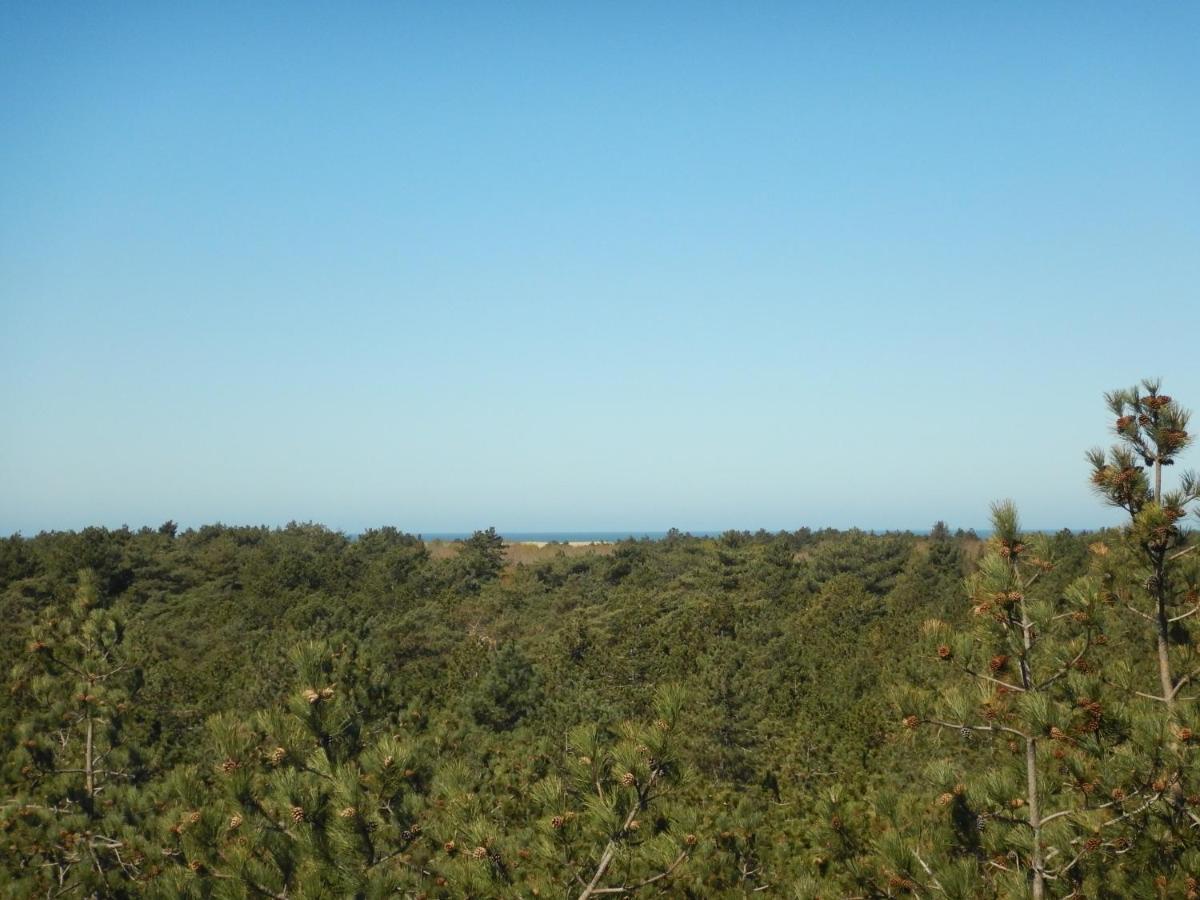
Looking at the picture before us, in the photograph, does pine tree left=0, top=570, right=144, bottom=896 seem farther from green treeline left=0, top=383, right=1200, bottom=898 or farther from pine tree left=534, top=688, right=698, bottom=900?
pine tree left=534, top=688, right=698, bottom=900

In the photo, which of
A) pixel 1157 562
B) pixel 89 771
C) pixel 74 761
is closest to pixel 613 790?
pixel 1157 562

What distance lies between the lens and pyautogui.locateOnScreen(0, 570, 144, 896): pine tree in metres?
7.60

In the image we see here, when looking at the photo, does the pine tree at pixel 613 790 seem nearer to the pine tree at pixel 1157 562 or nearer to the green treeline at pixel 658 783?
the green treeline at pixel 658 783

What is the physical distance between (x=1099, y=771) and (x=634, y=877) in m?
3.38

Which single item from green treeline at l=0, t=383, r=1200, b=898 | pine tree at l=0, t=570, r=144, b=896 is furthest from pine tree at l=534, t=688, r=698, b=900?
pine tree at l=0, t=570, r=144, b=896

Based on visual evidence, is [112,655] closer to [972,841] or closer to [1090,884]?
[972,841]

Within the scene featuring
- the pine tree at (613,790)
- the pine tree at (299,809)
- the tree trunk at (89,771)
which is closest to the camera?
the pine tree at (613,790)

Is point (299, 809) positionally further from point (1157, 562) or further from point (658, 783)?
point (1157, 562)

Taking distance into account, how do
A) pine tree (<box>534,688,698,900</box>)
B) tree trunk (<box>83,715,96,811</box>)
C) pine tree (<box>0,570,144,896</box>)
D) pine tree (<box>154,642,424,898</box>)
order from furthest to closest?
tree trunk (<box>83,715,96,811</box>) → pine tree (<box>0,570,144,896</box>) → pine tree (<box>154,642,424,898</box>) → pine tree (<box>534,688,698,900</box>)

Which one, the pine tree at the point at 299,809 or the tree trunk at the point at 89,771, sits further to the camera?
the tree trunk at the point at 89,771

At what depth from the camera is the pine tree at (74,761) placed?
24.9ft

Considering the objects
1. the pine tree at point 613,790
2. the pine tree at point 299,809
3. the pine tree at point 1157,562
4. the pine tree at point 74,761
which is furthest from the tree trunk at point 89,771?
the pine tree at point 1157,562

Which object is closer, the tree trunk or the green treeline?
the green treeline

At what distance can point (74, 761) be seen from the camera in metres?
9.38
